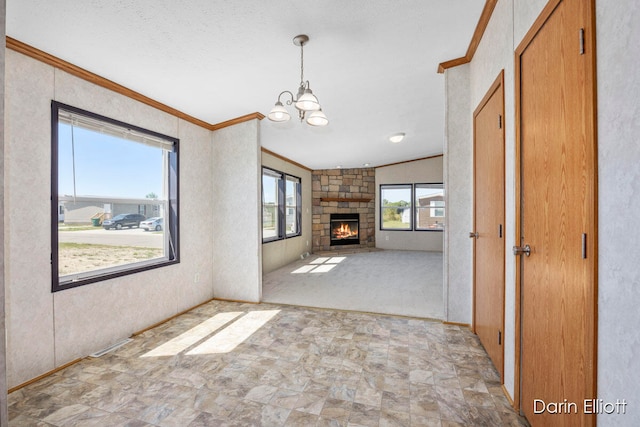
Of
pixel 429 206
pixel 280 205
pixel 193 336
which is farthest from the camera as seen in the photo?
pixel 429 206

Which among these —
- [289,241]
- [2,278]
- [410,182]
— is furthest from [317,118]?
[410,182]

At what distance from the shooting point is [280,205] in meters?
6.08

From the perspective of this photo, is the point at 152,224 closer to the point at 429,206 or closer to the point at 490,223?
the point at 490,223

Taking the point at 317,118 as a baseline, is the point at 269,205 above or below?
below

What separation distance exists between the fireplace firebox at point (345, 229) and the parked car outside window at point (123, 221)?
5404mm

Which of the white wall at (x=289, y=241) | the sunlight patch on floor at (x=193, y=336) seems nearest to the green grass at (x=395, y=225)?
the white wall at (x=289, y=241)

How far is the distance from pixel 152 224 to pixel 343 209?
17.9 ft

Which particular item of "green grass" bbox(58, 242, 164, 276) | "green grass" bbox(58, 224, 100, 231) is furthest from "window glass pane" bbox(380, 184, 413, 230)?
"green grass" bbox(58, 224, 100, 231)

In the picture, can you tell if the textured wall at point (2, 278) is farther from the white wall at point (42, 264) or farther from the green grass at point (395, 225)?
the green grass at point (395, 225)

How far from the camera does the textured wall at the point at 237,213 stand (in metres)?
3.53
